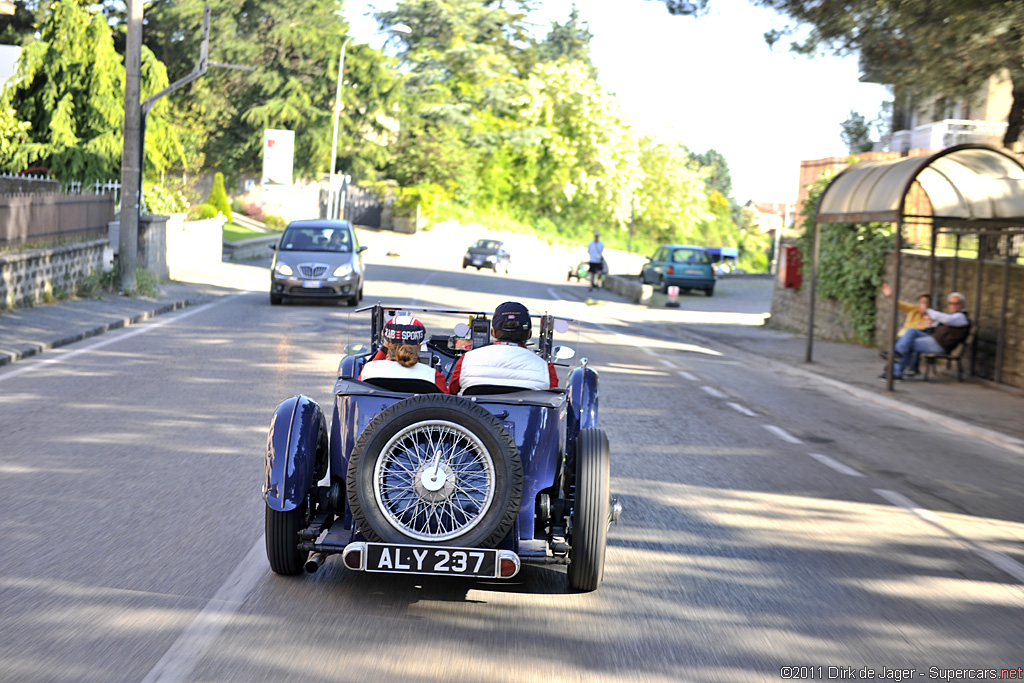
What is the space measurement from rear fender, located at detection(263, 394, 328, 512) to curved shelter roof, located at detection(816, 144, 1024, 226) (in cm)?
1178

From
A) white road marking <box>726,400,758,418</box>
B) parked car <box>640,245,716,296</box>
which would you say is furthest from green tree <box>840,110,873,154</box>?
white road marking <box>726,400,758,418</box>

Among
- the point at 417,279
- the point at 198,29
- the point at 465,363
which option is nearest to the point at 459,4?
the point at 198,29

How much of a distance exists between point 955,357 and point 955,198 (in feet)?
8.15

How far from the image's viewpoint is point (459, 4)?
74375mm

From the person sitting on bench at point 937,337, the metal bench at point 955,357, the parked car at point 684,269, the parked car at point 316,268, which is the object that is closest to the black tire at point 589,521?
the person sitting on bench at point 937,337

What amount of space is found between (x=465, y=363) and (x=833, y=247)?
1910cm

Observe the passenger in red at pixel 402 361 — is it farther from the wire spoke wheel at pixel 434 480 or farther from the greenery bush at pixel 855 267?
the greenery bush at pixel 855 267

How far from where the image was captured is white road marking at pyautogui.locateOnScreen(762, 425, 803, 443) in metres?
10.8

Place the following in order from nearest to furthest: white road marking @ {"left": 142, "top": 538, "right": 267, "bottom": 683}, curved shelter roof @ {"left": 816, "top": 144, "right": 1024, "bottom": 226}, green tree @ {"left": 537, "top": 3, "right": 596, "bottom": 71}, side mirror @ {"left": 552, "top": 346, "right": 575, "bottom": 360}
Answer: white road marking @ {"left": 142, "top": 538, "right": 267, "bottom": 683} → side mirror @ {"left": 552, "top": 346, "right": 575, "bottom": 360} → curved shelter roof @ {"left": 816, "top": 144, "right": 1024, "bottom": 226} → green tree @ {"left": 537, "top": 3, "right": 596, "bottom": 71}

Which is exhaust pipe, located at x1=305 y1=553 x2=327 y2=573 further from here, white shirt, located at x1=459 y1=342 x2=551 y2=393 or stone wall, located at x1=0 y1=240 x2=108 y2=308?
stone wall, located at x1=0 y1=240 x2=108 y2=308

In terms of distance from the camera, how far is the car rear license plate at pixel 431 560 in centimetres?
495

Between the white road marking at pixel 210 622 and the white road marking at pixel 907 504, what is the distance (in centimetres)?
444

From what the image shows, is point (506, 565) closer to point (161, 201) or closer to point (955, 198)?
point (955, 198)

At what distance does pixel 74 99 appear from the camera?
41594 mm
